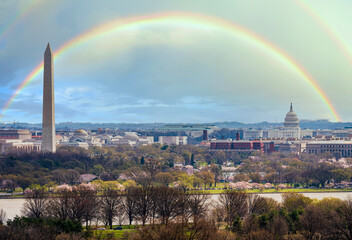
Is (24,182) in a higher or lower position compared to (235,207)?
lower

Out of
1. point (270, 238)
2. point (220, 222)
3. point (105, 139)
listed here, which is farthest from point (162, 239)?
point (105, 139)

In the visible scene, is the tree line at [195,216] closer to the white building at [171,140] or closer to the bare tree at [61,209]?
the bare tree at [61,209]

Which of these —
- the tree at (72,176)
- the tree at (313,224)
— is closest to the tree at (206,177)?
the tree at (72,176)

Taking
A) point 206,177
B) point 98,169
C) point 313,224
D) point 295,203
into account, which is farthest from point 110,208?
point 98,169

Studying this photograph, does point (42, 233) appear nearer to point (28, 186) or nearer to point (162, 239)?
point (162, 239)

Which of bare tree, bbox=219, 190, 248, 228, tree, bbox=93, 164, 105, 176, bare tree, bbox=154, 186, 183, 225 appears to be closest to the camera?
bare tree, bbox=219, 190, 248, 228

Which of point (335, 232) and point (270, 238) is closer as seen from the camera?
point (270, 238)

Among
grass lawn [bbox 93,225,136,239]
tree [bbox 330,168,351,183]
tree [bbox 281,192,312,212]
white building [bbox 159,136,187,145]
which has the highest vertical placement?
white building [bbox 159,136,187,145]

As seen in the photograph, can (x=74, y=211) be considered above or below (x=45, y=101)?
below

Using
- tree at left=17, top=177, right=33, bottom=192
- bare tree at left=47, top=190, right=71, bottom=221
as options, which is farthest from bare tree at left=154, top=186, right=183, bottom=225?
tree at left=17, top=177, right=33, bottom=192

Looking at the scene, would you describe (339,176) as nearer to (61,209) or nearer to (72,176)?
(72,176)

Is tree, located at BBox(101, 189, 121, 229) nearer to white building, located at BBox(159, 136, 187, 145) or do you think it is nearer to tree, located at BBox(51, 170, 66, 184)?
tree, located at BBox(51, 170, 66, 184)
